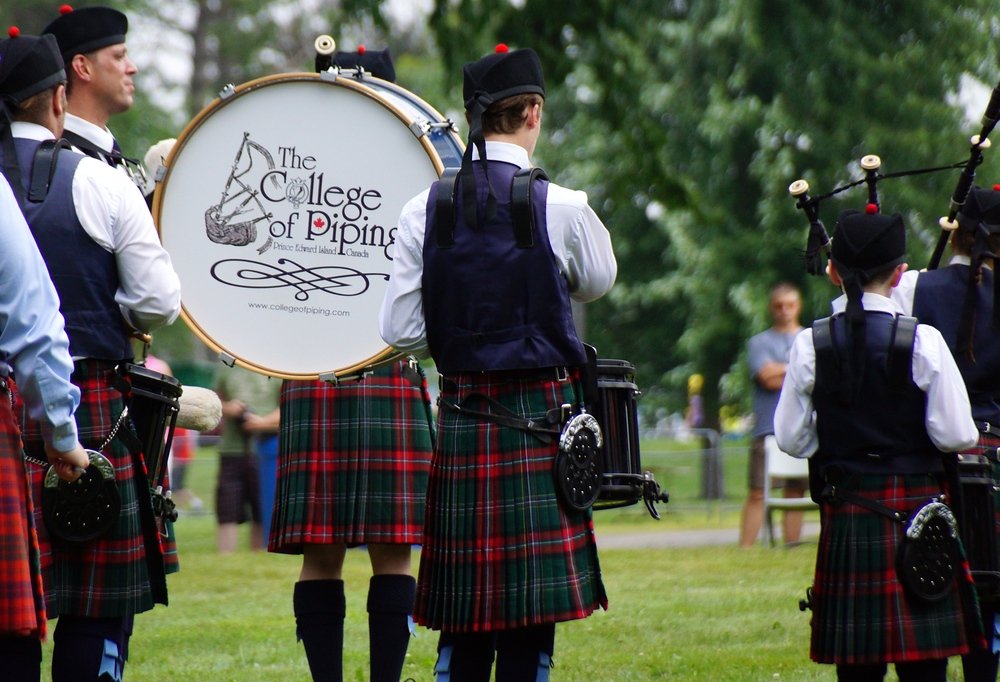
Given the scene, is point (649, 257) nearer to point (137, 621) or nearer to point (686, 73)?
point (686, 73)

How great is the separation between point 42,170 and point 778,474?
6584 millimetres

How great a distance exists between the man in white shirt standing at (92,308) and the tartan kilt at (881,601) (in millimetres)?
1692

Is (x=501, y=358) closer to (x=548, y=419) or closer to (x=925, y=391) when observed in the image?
(x=548, y=419)

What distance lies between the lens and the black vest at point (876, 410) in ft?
13.0

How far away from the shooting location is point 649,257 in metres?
18.7

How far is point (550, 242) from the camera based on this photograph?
371cm

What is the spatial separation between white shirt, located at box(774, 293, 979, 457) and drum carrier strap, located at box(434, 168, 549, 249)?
82cm

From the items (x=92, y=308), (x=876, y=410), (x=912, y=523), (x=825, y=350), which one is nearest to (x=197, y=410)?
(x=92, y=308)

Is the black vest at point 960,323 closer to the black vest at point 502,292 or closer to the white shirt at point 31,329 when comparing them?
the black vest at point 502,292

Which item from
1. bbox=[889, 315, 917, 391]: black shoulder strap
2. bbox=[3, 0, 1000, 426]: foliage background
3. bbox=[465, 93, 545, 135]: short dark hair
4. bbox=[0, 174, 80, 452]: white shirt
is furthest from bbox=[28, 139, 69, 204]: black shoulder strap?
bbox=[3, 0, 1000, 426]: foliage background

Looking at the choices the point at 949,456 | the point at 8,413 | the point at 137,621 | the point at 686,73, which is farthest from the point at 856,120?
the point at 8,413

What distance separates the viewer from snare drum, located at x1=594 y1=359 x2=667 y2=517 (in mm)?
3938

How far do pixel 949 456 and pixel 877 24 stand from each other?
12312mm

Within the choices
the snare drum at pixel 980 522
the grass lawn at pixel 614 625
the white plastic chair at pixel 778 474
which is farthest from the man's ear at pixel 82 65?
the white plastic chair at pixel 778 474
